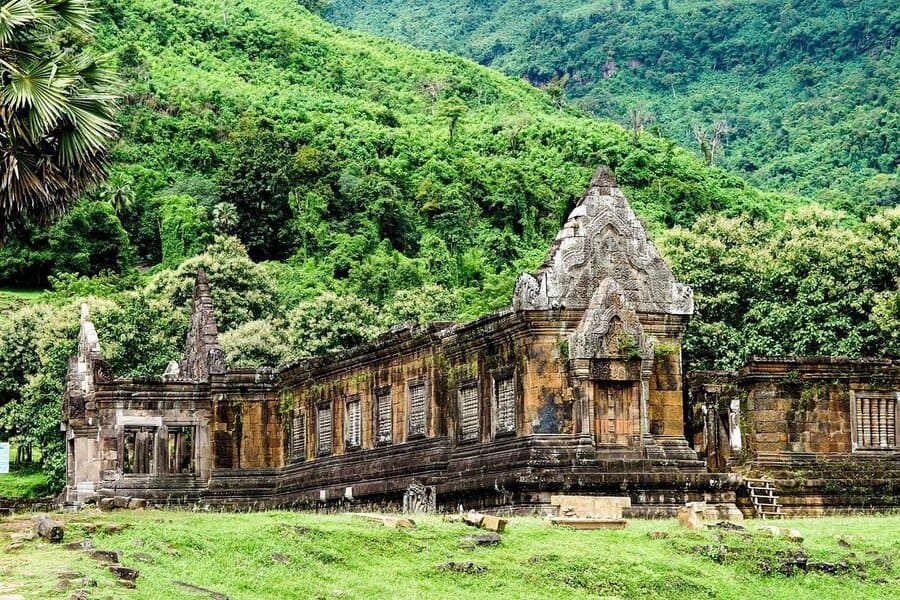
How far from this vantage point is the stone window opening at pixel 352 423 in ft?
133

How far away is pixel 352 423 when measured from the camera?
4075 cm

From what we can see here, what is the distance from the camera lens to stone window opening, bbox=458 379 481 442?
35344mm

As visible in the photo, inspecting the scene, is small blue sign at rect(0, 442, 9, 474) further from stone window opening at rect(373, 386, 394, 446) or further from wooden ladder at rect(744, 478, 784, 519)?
wooden ladder at rect(744, 478, 784, 519)

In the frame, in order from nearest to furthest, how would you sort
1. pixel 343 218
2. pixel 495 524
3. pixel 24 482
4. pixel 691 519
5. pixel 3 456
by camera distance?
pixel 495 524, pixel 691 519, pixel 3 456, pixel 24 482, pixel 343 218

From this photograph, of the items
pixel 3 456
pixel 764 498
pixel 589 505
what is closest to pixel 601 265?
pixel 589 505

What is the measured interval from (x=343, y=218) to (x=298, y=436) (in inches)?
2757

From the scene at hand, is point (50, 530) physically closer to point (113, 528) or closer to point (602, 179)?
point (113, 528)

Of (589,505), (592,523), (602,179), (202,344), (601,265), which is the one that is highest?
(602,179)

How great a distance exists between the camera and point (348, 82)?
559ft

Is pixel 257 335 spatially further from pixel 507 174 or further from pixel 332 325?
pixel 507 174

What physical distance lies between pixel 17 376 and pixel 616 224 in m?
44.6

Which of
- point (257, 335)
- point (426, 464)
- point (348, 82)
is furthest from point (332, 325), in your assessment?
point (348, 82)

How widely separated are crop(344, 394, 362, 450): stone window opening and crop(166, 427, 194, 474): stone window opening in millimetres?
5534

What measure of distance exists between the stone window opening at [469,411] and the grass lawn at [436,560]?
8.19 m
